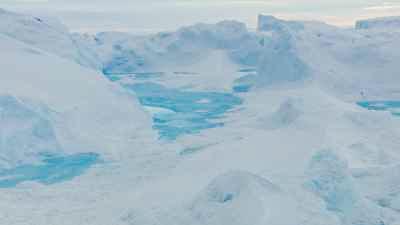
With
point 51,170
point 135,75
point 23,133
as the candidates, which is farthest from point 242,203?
point 135,75

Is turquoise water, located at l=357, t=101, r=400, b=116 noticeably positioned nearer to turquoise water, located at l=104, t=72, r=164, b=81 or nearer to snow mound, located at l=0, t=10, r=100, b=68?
snow mound, located at l=0, t=10, r=100, b=68

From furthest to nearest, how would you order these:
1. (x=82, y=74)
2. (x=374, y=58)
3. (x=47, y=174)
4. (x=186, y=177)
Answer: (x=374, y=58)
(x=82, y=74)
(x=47, y=174)
(x=186, y=177)

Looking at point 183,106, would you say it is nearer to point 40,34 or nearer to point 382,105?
point 40,34

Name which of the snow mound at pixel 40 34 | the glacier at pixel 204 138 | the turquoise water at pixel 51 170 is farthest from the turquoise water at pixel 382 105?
the turquoise water at pixel 51 170

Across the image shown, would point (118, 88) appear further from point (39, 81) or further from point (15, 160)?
point (15, 160)

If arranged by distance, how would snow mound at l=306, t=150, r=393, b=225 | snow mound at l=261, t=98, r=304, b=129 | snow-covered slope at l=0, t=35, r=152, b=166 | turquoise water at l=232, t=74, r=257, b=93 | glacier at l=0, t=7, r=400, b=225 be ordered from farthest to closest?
turquoise water at l=232, t=74, r=257, b=93 → snow mound at l=261, t=98, r=304, b=129 → snow-covered slope at l=0, t=35, r=152, b=166 → glacier at l=0, t=7, r=400, b=225 → snow mound at l=306, t=150, r=393, b=225

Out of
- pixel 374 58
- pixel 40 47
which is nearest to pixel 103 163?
pixel 40 47

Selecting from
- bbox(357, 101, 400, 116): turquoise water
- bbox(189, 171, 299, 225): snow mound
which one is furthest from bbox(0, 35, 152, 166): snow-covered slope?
bbox(357, 101, 400, 116): turquoise water
